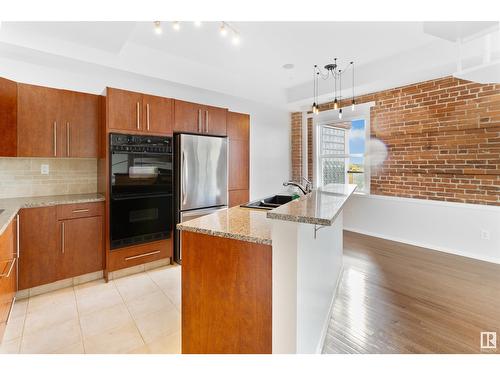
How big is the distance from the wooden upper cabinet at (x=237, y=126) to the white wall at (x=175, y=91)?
552 mm

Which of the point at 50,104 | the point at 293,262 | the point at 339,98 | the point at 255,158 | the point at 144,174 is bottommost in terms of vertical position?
the point at 293,262

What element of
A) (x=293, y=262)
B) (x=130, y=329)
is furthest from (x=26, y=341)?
(x=293, y=262)

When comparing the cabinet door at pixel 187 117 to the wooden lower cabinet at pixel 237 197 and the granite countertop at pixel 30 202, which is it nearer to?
the wooden lower cabinet at pixel 237 197

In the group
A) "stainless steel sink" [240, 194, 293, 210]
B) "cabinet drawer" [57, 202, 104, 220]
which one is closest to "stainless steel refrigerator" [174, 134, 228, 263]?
"cabinet drawer" [57, 202, 104, 220]

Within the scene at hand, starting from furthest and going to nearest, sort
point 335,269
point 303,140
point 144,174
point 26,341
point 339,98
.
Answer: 1. point 303,140
2. point 339,98
3. point 144,174
4. point 335,269
5. point 26,341

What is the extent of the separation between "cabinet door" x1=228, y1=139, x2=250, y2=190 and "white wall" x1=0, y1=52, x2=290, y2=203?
2.52 feet

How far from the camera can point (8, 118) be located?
2.58 m

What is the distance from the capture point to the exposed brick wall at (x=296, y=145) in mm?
5906

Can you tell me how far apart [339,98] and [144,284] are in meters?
4.35

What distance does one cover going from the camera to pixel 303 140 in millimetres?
5867

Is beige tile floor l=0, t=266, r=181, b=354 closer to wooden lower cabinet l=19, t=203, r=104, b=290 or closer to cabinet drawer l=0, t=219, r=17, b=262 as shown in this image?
wooden lower cabinet l=19, t=203, r=104, b=290

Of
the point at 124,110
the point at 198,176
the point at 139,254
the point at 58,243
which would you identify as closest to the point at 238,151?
the point at 198,176

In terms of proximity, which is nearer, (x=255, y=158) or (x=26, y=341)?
(x=26, y=341)
